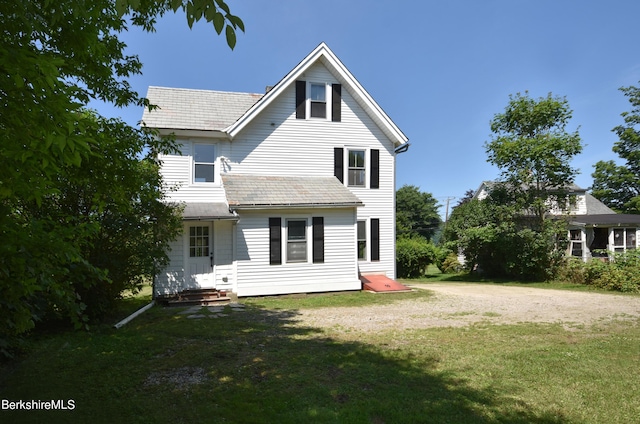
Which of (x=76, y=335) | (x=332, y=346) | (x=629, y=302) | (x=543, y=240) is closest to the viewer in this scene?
(x=332, y=346)

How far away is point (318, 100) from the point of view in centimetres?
1616

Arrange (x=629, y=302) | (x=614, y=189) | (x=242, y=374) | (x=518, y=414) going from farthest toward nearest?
(x=614, y=189), (x=629, y=302), (x=242, y=374), (x=518, y=414)

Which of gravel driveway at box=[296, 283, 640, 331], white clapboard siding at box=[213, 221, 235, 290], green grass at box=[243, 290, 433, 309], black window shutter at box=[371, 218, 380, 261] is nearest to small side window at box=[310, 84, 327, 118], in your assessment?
black window shutter at box=[371, 218, 380, 261]

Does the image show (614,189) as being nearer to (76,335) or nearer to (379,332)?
(379,332)

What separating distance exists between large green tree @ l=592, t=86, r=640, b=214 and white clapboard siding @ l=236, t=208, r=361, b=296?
111ft

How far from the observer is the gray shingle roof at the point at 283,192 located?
1313 centimetres

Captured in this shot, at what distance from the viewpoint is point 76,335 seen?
7.77m

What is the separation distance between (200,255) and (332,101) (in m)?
8.73

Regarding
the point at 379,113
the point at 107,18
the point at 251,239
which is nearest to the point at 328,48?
the point at 379,113

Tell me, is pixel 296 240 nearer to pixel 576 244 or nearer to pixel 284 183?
pixel 284 183

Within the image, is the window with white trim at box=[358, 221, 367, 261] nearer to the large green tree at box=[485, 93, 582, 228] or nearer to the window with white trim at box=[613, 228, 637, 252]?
the large green tree at box=[485, 93, 582, 228]

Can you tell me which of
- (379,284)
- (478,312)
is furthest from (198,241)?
(478,312)

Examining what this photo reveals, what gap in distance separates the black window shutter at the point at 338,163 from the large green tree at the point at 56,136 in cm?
968

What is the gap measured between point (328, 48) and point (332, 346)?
42.3 ft
